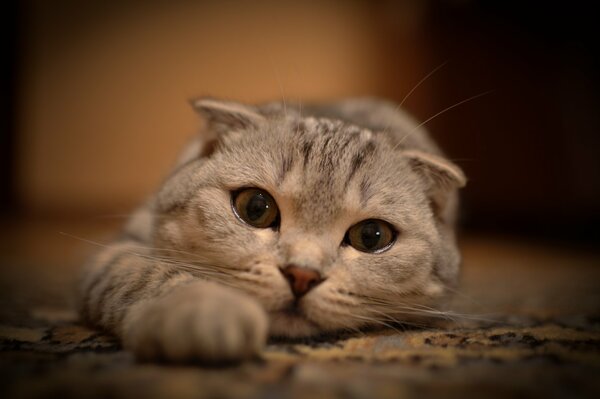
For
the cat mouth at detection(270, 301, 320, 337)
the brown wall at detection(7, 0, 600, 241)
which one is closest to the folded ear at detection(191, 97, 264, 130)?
the cat mouth at detection(270, 301, 320, 337)

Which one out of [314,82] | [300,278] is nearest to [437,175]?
[300,278]

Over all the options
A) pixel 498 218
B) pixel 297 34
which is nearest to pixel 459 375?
pixel 498 218

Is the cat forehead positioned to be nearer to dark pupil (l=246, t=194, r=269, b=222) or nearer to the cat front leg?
dark pupil (l=246, t=194, r=269, b=222)

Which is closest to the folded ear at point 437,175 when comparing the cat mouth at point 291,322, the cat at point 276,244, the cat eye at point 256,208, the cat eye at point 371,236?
the cat at point 276,244

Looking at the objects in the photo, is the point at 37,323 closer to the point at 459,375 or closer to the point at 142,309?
the point at 142,309

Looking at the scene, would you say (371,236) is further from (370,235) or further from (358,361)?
(358,361)
